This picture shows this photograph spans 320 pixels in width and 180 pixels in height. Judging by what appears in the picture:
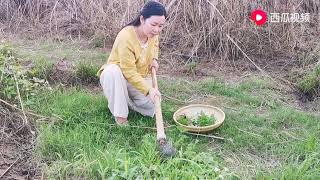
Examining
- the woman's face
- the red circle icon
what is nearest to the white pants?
the woman's face

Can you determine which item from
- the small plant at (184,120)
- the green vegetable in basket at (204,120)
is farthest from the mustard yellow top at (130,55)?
the green vegetable in basket at (204,120)

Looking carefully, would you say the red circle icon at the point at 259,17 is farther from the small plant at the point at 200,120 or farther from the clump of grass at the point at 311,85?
the small plant at the point at 200,120

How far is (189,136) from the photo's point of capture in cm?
371

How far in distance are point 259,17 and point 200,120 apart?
6.57 feet

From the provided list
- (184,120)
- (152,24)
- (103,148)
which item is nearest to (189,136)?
(184,120)

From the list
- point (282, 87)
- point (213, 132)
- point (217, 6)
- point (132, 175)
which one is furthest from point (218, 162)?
point (217, 6)

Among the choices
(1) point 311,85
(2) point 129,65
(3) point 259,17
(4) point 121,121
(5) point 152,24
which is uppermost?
(5) point 152,24

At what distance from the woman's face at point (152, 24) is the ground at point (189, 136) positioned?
2.80 feet

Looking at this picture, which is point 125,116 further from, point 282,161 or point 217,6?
point 217,6

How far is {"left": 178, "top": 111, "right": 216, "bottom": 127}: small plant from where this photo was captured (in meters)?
3.80

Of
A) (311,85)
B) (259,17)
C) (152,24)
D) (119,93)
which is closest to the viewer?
(152,24)

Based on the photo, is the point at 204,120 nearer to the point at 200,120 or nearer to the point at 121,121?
the point at 200,120

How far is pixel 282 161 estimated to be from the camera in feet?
11.3

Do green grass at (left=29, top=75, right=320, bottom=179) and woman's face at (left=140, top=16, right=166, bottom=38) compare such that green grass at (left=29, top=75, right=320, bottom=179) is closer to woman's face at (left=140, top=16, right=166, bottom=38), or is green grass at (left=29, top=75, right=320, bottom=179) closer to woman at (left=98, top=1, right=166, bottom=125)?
woman at (left=98, top=1, right=166, bottom=125)
